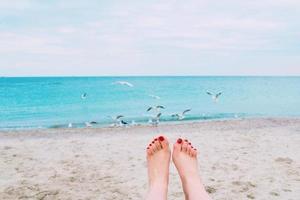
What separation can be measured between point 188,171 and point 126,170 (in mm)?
1851

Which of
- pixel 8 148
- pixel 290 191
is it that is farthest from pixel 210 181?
pixel 8 148

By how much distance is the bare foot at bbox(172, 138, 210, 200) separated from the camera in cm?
298

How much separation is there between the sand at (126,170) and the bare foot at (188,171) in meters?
0.52

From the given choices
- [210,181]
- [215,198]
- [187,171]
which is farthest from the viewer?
[210,181]

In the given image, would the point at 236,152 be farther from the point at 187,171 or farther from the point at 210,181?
the point at 187,171

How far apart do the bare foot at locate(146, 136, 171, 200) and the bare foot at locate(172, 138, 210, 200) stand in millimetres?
111

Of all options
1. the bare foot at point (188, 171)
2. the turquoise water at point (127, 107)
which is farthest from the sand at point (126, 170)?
the turquoise water at point (127, 107)

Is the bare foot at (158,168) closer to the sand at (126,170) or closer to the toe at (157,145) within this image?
the toe at (157,145)

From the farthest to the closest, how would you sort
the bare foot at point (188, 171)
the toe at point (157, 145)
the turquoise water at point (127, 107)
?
the turquoise water at point (127, 107) < the toe at point (157, 145) < the bare foot at point (188, 171)

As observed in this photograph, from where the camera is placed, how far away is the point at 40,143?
7.69m

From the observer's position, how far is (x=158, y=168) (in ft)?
11.6

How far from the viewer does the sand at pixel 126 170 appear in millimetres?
4211

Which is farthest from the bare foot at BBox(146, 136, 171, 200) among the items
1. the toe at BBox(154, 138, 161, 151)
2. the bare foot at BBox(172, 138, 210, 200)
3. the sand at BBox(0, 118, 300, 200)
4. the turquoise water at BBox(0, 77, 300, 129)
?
the turquoise water at BBox(0, 77, 300, 129)

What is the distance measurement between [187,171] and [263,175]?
5.77 feet
